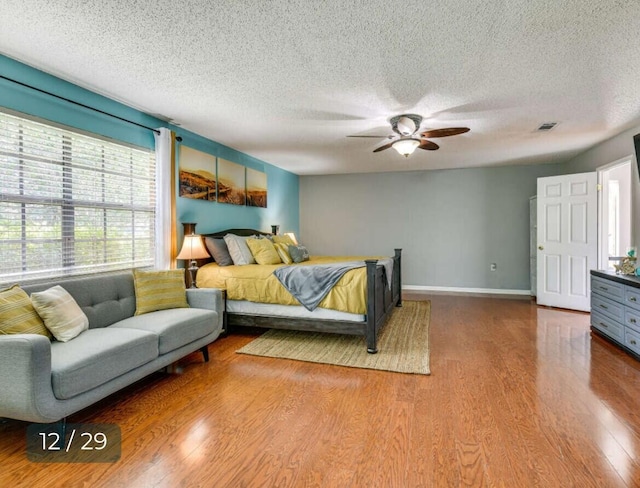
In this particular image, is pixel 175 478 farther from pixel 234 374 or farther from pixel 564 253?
pixel 564 253

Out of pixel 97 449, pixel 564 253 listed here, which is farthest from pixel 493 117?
pixel 97 449

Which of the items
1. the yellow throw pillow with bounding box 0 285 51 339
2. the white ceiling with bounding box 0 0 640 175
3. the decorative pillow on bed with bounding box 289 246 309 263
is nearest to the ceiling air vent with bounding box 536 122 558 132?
A: the white ceiling with bounding box 0 0 640 175

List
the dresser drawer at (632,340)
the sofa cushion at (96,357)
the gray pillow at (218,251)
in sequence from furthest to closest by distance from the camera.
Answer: the gray pillow at (218,251) < the dresser drawer at (632,340) < the sofa cushion at (96,357)

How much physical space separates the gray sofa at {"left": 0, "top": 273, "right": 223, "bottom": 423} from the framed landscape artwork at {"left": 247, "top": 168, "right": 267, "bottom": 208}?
2.60 meters

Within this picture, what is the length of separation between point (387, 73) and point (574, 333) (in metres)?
3.61

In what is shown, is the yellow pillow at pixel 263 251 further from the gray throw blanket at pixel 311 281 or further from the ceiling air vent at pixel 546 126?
the ceiling air vent at pixel 546 126

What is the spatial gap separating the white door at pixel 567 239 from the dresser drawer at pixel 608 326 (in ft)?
3.82

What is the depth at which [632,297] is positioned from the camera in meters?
3.41

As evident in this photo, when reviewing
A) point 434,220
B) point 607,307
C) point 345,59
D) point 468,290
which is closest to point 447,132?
point 345,59

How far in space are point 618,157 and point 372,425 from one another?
470 cm

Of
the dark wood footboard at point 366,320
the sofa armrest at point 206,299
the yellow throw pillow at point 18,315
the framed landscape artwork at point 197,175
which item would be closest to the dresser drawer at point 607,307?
the dark wood footboard at point 366,320

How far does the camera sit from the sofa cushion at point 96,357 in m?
1.99

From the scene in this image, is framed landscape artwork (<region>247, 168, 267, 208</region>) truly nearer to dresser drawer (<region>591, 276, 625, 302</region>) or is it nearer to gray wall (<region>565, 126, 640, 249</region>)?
dresser drawer (<region>591, 276, 625, 302</region>)

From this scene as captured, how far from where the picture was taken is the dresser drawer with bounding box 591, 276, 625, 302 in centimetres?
362
